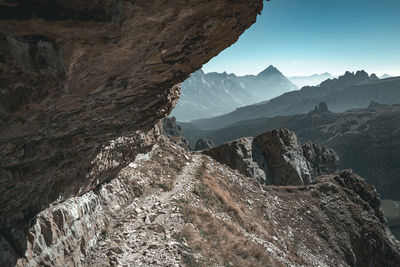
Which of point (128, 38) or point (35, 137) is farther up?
point (128, 38)

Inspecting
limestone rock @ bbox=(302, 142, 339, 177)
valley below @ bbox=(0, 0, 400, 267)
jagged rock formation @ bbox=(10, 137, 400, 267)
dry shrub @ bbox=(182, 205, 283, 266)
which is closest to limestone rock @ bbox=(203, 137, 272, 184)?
jagged rock formation @ bbox=(10, 137, 400, 267)

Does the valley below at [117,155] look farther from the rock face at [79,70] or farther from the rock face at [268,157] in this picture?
the rock face at [268,157]

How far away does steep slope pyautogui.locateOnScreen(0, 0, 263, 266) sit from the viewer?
4.10m

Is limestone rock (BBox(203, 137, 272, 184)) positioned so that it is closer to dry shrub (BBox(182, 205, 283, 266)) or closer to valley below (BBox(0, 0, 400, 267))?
valley below (BBox(0, 0, 400, 267))

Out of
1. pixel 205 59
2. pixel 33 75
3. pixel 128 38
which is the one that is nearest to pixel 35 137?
pixel 33 75

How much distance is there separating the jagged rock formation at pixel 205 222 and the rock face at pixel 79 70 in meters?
3.06

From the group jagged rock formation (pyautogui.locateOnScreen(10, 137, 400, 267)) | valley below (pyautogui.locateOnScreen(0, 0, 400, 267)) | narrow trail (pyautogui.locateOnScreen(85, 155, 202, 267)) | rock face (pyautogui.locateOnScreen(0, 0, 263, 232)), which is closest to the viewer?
rock face (pyautogui.locateOnScreen(0, 0, 263, 232))

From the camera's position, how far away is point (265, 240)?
20.8m

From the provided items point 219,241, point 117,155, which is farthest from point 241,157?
point 117,155

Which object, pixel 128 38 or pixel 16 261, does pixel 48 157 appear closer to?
pixel 16 261

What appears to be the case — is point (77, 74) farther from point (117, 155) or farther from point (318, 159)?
point (318, 159)

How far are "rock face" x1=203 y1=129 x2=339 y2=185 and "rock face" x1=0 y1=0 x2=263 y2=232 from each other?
112 feet

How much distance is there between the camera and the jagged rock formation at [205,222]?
11.5 meters

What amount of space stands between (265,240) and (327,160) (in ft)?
221
